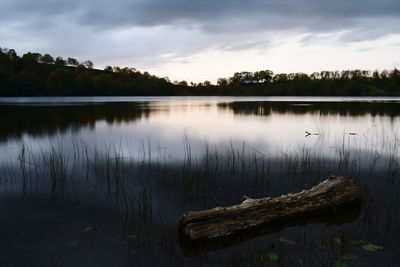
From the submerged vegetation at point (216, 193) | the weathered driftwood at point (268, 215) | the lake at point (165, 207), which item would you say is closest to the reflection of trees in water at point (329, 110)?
the lake at point (165, 207)

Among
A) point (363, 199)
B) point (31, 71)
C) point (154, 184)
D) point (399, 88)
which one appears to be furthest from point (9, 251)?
point (399, 88)

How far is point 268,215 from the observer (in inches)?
299

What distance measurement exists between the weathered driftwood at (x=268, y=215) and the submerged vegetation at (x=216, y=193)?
29cm

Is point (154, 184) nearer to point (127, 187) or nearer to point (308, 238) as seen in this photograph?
point (127, 187)

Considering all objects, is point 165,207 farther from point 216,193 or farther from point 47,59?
point 47,59

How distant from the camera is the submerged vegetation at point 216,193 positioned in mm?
6594

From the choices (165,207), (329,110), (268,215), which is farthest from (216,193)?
(329,110)

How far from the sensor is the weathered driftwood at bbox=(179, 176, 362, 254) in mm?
6914

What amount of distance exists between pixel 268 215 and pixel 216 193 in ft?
10.5

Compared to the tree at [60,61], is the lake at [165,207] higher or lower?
lower

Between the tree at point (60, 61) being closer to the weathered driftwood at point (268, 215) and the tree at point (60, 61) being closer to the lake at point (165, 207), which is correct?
the lake at point (165, 207)

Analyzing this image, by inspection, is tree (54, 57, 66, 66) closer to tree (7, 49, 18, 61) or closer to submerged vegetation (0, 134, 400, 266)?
tree (7, 49, 18, 61)

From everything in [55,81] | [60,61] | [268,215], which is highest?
[60,61]

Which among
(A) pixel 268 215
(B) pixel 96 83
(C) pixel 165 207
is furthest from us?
(B) pixel 96 83
